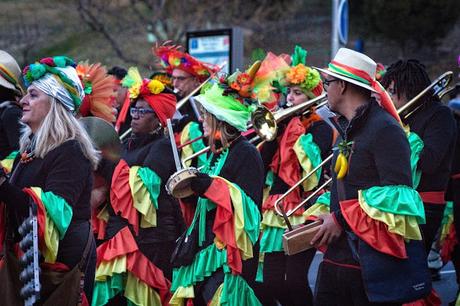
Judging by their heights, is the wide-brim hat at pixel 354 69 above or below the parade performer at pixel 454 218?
above

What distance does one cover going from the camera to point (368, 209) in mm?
4516

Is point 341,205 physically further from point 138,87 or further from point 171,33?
point 171,33

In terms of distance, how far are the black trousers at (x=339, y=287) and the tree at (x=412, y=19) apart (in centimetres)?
2046

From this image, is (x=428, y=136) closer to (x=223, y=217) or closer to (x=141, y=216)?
(x=223, y=217)

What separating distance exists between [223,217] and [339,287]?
1.16 metres

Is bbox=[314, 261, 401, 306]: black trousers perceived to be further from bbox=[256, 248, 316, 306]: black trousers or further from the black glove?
bbox=[256, 248, 316, 306]: black trousers

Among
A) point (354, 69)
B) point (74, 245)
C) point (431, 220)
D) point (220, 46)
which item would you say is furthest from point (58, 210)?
point (220, 46)

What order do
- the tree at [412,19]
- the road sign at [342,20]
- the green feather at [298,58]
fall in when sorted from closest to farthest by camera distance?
the green feather at [298,58] → the road sign at [342,20] → the tree at [412,19]

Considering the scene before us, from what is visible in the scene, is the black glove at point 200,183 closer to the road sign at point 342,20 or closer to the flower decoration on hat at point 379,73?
the flower decoration on hat at point 379,73

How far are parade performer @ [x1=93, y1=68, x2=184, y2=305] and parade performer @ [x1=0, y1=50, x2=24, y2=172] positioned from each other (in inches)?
31.8

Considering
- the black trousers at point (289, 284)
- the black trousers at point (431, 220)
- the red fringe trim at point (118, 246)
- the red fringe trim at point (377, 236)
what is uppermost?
the red fringe trim at point (377, 236)

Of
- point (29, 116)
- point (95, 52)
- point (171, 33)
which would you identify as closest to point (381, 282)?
point (29, 116)

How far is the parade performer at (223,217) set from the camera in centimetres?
567

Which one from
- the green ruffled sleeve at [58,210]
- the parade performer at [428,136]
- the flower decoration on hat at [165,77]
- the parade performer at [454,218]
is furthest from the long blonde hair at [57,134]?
the flower decoration on hat at [165,77]
